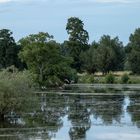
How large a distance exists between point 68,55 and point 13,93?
319ft

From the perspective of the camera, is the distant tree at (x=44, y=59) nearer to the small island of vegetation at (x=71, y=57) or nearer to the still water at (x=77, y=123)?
the small island of vegetation at (x=71, y=57)

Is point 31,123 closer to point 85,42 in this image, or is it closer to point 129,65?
point 129,65

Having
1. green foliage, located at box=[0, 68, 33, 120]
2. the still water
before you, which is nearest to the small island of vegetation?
the still water

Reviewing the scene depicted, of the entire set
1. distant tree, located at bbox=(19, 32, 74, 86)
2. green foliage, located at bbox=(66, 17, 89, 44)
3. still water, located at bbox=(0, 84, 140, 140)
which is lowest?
still water, located at bbox=(0, 84, 140, 140)

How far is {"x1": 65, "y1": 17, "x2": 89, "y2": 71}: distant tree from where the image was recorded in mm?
137500

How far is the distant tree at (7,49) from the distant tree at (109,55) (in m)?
19.5

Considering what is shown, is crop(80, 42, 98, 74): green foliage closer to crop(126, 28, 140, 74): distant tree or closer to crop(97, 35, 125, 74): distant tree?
crop(97, 35, 125, 74): distant tree

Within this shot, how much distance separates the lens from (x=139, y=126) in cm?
3372

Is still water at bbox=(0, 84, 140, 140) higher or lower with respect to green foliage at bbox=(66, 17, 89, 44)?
lower

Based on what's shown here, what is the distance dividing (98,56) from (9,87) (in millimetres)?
92012

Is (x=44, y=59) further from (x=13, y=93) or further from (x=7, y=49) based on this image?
(x=13, y=93)

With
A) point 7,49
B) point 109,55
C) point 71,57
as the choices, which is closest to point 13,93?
point 71,57

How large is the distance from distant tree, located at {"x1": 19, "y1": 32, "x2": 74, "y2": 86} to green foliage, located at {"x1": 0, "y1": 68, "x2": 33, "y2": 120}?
57.4 metres

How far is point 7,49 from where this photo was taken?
121062 mm
